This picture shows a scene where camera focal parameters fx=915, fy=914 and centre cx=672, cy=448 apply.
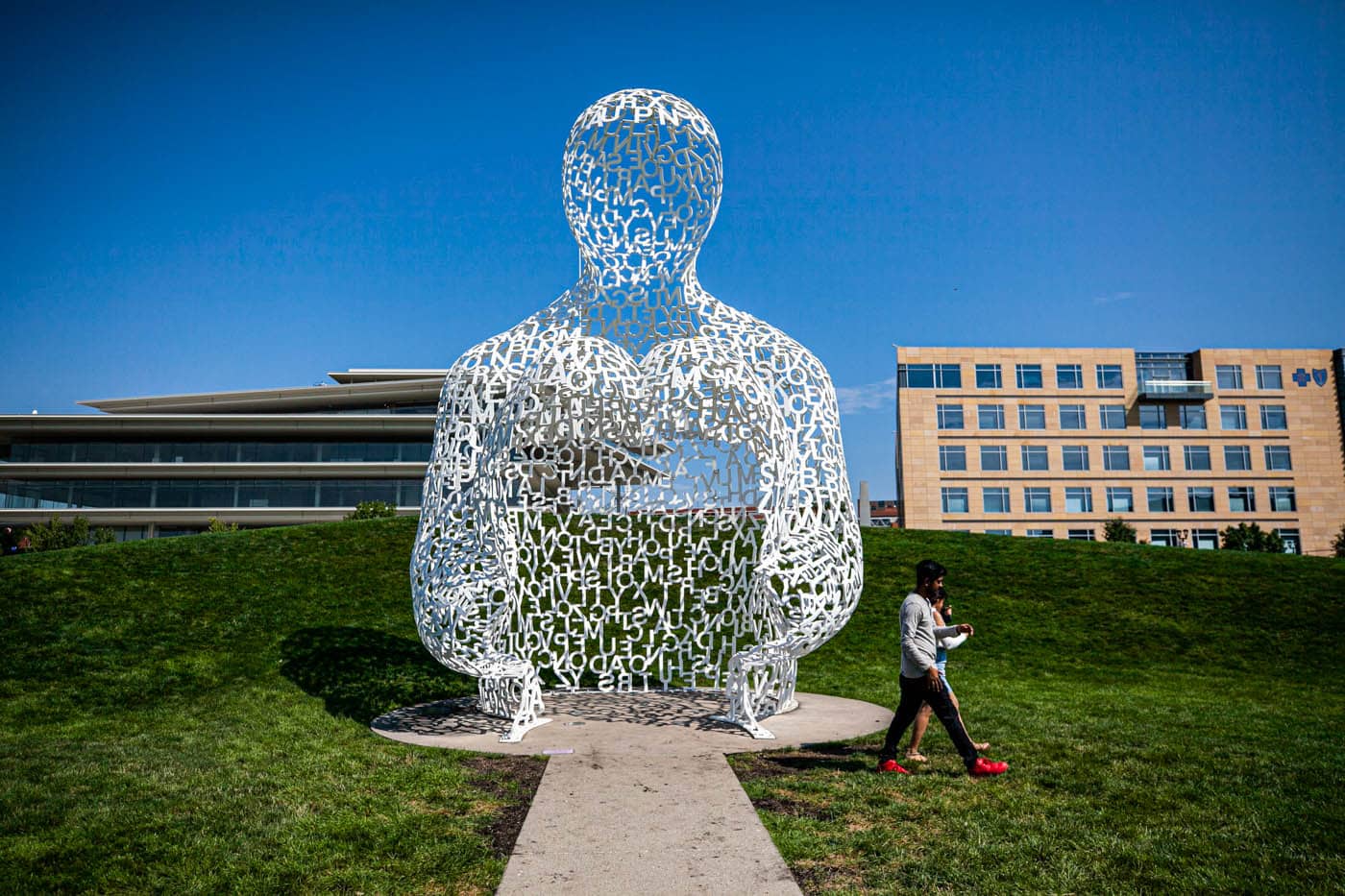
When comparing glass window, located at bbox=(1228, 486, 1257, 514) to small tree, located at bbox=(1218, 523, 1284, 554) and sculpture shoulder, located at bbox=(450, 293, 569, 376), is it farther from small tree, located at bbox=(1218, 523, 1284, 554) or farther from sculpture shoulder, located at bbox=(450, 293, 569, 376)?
sculpture shoulder, located at bbox=(450, 293, 569, 376)

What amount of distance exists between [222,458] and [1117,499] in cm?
4609

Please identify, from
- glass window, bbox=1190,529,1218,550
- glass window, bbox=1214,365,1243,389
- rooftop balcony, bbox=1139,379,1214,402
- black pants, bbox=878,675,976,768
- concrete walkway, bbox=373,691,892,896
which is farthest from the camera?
glass window, bbox=1214,365,1243,389

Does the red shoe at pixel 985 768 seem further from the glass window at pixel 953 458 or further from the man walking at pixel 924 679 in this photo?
the glass window at pixel 953 458

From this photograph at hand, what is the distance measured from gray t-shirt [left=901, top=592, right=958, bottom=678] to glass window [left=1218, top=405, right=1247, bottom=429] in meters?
51.9

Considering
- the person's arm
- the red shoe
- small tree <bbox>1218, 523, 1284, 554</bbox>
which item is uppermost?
small tree <bbox>1218, 523, 1284, 554</bbox>

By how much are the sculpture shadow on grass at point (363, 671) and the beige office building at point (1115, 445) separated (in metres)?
40.3

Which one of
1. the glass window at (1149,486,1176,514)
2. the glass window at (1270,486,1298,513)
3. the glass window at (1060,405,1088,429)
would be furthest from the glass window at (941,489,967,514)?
the glass window at (1270,486,1298,513)

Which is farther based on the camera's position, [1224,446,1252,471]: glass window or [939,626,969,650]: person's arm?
[1224,446,1252,471]: glass window

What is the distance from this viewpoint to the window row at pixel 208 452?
144 feet

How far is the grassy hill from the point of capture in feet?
16.0

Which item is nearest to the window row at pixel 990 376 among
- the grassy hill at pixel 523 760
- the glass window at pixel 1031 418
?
the glass window at pixel 1031 418

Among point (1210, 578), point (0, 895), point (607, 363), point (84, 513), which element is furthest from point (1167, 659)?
point (84, 513)

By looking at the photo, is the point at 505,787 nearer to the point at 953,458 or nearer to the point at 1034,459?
the point at 953,458

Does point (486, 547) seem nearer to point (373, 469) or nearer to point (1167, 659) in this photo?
point (1167, 659)
